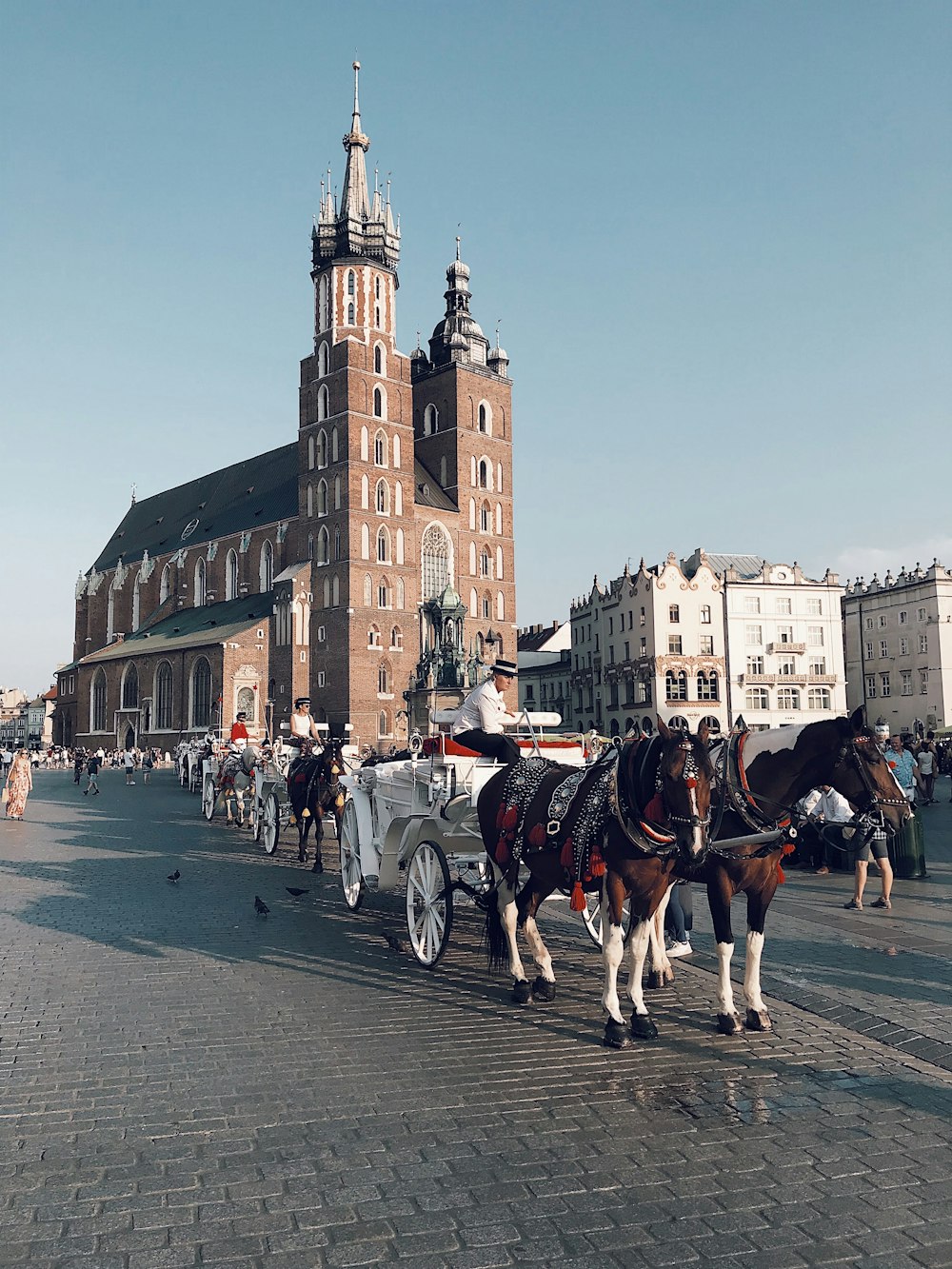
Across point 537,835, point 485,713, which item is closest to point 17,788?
point 485,713

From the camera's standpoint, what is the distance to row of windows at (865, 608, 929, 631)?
6456 centimetres

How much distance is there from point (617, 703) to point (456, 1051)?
204 ft

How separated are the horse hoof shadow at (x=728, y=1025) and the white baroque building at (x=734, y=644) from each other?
5640cm

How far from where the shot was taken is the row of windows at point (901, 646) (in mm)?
64438

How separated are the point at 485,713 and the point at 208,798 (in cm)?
1766

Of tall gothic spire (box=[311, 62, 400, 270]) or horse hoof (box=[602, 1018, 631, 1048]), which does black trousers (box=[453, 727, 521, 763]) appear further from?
tall gothic spire (box=[311, 62, 400, 270])

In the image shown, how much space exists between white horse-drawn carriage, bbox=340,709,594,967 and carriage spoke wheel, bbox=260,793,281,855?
6.39 m

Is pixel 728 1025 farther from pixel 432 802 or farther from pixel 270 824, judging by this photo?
pixel 270 824

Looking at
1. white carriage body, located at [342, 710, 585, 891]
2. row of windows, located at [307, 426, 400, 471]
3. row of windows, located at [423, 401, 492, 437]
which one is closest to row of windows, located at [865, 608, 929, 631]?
row of windows, located at [423, 401, 492, 437]

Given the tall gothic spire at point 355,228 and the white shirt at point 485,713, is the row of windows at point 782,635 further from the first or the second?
the white shirt at point 485,713

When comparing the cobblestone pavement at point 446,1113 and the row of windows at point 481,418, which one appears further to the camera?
the row of windows at point 481,418

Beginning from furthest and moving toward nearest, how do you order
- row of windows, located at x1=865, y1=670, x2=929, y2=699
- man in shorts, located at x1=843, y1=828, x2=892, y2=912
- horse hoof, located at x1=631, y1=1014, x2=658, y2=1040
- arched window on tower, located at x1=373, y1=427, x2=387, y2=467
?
row of windows, located at x1=865, y1=670, x2=929, y2=699, arched window on tower, located at x1=373, y1=427, x2=387, y2=467, man in shorts, located at x1=843, y1=828, x2=892, y2=912, horse hoof, located at x1=631, y1=1014, x2=658, y2=1040

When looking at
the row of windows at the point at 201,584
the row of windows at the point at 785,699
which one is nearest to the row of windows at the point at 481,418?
the row of windows at the point at 201,584

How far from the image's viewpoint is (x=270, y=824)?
16594mm
